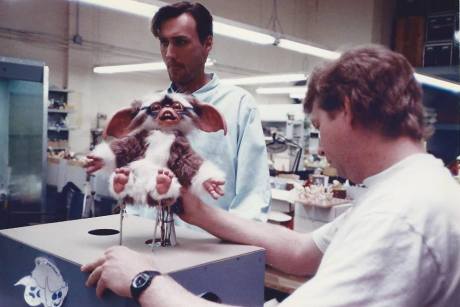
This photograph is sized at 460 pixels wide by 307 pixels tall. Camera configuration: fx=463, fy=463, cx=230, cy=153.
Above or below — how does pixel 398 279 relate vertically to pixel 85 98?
below

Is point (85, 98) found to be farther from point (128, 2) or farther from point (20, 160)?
point (128, 2)

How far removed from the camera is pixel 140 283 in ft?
2.74

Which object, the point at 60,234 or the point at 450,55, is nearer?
the point at 60,234

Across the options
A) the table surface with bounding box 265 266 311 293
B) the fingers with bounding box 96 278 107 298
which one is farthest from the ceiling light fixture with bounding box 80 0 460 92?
the table surface with bounding box 265 266 311 293

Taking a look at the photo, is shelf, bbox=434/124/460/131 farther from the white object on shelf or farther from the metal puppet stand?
the metal puppet stand

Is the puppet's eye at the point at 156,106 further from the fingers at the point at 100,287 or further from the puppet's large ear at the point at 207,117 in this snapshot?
the fingers at the point at 100,287

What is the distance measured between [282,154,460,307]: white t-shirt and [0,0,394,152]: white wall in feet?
21.1

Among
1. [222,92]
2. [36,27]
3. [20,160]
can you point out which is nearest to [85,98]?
[36,27]

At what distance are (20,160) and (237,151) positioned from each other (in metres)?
3.67

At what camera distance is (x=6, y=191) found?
14.1 ft

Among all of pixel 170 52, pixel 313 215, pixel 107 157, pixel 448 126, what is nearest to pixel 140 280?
pixel 107 157

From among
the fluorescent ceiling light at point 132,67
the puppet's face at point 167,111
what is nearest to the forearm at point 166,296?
the puppet's face at point 167,111

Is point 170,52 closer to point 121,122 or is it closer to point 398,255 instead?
point 121,122

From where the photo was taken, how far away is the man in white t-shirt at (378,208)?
0.71 m
